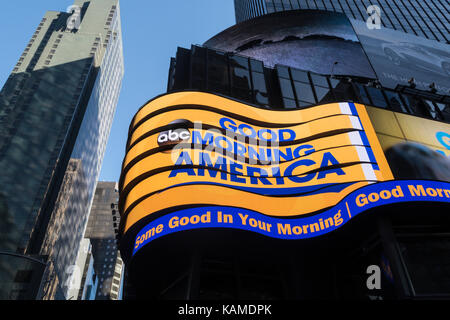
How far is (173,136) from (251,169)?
13.1 feet

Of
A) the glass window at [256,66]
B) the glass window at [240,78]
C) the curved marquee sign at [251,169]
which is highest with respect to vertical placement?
the glass window at [256,66]

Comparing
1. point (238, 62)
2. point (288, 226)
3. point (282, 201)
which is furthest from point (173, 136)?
point (238, 62)

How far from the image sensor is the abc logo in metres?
15.5

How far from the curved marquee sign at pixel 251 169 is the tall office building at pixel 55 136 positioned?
234ft

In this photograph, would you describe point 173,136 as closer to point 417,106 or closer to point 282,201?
point 282,201

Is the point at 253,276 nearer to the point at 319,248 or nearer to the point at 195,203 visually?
the point at 319,248

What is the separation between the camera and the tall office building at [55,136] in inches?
4112

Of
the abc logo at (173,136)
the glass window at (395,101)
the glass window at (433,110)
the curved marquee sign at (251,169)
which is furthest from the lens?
the glass window at (433,110)

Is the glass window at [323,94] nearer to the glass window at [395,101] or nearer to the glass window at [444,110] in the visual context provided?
the glass window at [395,101]

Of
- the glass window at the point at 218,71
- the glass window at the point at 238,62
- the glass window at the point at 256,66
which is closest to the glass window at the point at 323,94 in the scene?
the glass window at the point at 256,66

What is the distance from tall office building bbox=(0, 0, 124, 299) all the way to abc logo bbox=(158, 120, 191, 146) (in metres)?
71.7

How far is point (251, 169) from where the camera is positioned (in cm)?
1581

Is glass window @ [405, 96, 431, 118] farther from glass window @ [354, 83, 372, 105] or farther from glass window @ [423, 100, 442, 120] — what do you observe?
glass window @ [354, 83, 372, 105]

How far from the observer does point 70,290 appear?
128250 mm
